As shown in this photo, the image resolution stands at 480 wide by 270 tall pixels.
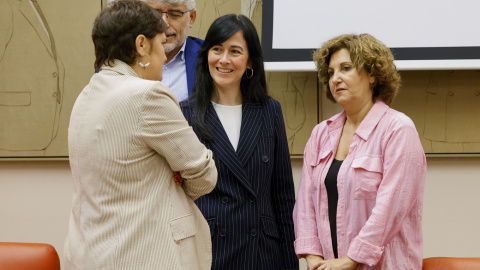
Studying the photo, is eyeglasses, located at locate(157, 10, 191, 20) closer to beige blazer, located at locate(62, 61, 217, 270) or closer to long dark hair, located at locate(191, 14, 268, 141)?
long dark hair, located at locate(191, 14, 268, 141)

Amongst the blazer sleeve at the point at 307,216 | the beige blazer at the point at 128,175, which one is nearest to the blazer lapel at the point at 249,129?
the blazer sleeve at the point at 307,216

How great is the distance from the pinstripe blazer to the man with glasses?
28 cm

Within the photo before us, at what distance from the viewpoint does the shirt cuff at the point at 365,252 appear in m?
1.98

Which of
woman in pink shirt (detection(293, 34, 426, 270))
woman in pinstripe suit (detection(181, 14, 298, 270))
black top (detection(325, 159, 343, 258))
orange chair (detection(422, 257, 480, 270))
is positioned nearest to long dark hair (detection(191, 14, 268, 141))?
woman in pinstripe suit (detection(181, 14, 298, 270))

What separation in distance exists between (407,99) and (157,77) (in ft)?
6.96

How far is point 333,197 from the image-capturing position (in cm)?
218

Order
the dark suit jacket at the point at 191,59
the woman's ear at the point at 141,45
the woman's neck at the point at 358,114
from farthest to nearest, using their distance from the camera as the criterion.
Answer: the dark suit jacket at the point at 191,59
the woman's neck at the point at 358,114
the woman's ear at the point at 141,45

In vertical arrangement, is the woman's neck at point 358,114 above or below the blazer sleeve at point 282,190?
above

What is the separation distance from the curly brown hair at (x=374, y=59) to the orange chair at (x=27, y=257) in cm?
135

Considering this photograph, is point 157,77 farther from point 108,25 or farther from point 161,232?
point 161,232

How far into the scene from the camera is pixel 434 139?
3.46 m

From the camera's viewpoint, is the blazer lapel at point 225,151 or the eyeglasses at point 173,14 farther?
the eyeglasses at point 173,14

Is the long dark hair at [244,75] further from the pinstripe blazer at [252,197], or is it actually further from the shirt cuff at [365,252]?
the shirt cuff at [365,252]

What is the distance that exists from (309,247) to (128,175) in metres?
0.92
